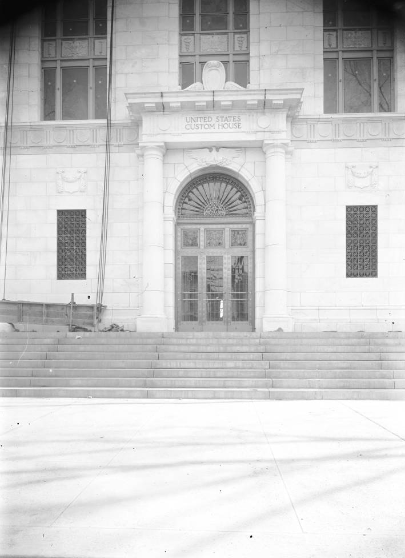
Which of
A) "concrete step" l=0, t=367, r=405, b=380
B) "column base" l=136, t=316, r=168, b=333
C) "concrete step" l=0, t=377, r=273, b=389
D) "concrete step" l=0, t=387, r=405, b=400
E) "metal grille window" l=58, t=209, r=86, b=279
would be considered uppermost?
"metal grille window" l=58, t=209, r=86, b=279

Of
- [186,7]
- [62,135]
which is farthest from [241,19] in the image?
[186,7]

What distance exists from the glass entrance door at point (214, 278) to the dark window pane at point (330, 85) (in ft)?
16.7

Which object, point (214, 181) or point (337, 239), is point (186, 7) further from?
point (337, 239)

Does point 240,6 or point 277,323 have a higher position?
point 240,6

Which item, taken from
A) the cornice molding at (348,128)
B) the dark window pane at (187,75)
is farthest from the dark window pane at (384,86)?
the dark window pane at (187,75)

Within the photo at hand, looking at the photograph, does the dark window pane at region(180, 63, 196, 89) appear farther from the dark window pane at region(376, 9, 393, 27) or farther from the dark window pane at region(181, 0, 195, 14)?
the dark window pane at region(376, 9, 393, 27)

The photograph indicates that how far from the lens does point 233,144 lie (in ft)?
60.3

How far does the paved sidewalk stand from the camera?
3.52 m

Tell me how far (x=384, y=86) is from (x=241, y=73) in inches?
198

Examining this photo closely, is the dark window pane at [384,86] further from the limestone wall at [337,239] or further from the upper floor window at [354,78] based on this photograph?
the limestone wall at [337,239]

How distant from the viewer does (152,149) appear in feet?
59.4

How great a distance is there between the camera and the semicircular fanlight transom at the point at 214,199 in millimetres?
19297

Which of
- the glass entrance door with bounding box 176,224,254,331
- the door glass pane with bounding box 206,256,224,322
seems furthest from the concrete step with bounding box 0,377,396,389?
the door glass pane with bounding box 206,256,224,322

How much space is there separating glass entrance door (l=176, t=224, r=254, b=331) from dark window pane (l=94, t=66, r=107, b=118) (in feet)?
16.6
